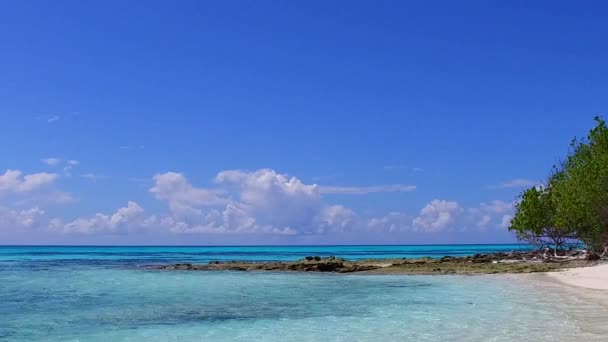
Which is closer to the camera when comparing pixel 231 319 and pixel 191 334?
pixel 191 334

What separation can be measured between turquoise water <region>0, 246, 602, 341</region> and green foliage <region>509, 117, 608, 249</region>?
40.3 feet

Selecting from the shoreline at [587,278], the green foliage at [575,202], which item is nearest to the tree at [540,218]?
the green foliage at [575,202]

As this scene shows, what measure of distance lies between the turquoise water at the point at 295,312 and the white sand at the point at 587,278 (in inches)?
101

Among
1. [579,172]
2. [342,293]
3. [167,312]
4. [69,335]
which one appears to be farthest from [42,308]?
[579,172]

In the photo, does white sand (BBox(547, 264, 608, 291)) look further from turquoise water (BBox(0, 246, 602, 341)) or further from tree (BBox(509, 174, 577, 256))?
tree (BBox(509, 174, 577, 256))

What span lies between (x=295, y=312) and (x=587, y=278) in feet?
70.3

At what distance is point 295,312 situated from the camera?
88.8 feet

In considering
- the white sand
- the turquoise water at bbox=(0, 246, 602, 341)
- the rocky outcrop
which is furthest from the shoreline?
the rocky outcrop

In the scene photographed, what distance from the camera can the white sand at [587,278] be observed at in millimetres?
34581

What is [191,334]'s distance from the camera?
2100 centimetres

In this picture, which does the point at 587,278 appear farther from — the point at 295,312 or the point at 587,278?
the point at 295,312

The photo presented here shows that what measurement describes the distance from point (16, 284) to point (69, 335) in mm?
29007

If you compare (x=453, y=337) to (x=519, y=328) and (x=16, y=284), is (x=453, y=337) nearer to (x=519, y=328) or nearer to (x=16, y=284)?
(x=519, y=328)

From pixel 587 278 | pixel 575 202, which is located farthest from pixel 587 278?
pixel 575 202
